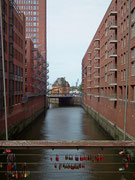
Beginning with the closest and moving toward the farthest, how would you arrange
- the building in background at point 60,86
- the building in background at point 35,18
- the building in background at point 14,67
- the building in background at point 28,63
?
the building in background at point 14,67 < the building in background at point 28,63 < the building in background at point 35,18 < the building in background at point 60,86

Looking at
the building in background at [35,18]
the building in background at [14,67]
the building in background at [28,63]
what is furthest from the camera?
the building in background at [35,18]

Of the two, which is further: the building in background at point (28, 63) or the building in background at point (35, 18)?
the building in background at point (35, 18)

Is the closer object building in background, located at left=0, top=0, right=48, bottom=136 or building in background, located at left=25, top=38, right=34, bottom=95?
building in background, located at left=0, top=0, right=48, bottom=136

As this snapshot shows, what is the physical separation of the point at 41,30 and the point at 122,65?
56.6 meters

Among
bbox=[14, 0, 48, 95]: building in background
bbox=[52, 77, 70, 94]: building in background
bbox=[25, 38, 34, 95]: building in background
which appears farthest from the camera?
bbox=[52, 77, 70, 94]: building in background

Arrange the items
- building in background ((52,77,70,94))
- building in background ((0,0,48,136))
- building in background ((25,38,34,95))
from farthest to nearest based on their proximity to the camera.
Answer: building in background ((52,77,70,94)), building in background ((25,38,34,95)), building in background ((0,0,48,136))

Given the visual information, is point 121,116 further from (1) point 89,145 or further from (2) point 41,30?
(2) point 41,30

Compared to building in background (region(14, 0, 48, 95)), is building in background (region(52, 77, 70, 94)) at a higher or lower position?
lower

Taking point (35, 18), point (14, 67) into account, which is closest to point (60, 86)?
point (35, 18)

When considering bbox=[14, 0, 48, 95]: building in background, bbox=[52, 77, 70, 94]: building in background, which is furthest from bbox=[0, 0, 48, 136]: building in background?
bbox=[52, 77, 70, 94]: building in background

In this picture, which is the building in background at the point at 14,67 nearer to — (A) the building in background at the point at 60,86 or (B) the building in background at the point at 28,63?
(B) the building in background at the point at 28,63

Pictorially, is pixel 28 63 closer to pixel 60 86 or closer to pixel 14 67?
pixel 14 67

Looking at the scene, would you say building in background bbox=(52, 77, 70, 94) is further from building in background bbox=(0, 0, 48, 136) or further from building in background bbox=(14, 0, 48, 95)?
building in background bbox=(0, 0, 48, 136)

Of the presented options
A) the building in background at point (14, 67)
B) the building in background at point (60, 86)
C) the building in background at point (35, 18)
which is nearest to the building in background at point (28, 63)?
the building in background at point (14, 67)
